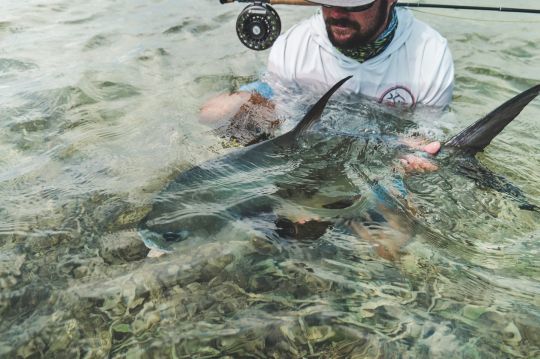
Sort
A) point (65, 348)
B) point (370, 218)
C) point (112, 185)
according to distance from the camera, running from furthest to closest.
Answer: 1. point (112, 185)
2. point (370, 218)
3. point (65, 348)

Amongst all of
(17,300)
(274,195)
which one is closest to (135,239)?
(17,300)

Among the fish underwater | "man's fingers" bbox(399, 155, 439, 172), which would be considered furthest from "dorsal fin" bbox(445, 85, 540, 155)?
"man's fingers" bbox(399, 155, 439, 172)

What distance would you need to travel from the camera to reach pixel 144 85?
405 centimetres

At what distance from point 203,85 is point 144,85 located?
1.65 feet

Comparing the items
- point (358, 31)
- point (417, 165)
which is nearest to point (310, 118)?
point (417, 165)

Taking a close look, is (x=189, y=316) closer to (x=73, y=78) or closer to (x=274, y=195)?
(x=274, y=195)

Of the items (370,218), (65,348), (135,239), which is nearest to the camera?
(65,348)

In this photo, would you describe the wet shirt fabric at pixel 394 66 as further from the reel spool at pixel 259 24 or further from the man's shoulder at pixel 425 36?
the reel spool at pixel 259 24

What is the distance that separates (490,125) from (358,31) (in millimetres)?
1084

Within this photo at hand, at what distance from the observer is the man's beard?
2.96 meters

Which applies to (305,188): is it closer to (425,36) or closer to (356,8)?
(356,8)

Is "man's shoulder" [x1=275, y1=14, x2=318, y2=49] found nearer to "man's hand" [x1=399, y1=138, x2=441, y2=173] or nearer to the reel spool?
the reel spool

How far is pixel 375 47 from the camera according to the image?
3.11 metres

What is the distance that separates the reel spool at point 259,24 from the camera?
10.7 ft
